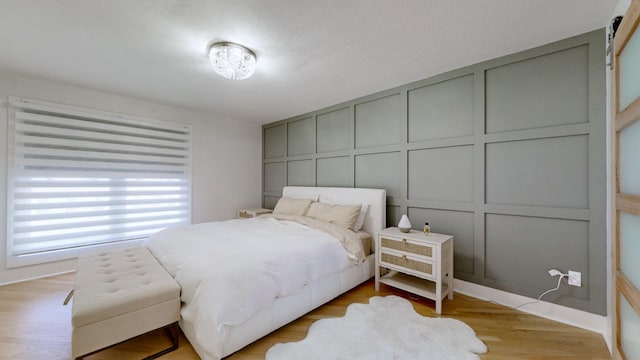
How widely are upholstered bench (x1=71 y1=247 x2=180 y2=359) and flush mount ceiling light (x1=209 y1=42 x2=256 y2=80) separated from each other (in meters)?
1.79

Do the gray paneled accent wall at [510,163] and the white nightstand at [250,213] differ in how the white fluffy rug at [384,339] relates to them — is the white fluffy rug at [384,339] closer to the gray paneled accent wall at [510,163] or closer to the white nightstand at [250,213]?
the gray paneled accent wall at [510,163]

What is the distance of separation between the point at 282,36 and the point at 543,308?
10.6ft

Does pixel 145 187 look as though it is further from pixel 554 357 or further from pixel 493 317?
pixel 554 357

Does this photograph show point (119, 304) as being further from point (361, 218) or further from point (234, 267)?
point (361, 218)

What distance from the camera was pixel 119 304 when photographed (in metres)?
1.47

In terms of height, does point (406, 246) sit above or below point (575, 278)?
above

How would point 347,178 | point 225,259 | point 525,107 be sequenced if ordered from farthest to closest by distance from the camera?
point 347,178 < point 525,107 < point 225,259

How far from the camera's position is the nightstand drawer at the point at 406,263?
2230 millimetres

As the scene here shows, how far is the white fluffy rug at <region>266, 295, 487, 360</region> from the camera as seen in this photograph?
1.63 metres

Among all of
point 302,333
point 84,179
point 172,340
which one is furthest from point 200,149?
point 302,333

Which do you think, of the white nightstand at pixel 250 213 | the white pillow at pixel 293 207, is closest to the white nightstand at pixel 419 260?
the white pillow at pixel 293 207

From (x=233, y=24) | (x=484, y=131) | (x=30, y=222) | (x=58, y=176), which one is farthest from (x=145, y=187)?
(x=484, y=131)

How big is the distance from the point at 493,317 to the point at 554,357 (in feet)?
1.55

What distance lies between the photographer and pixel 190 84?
3018mm
